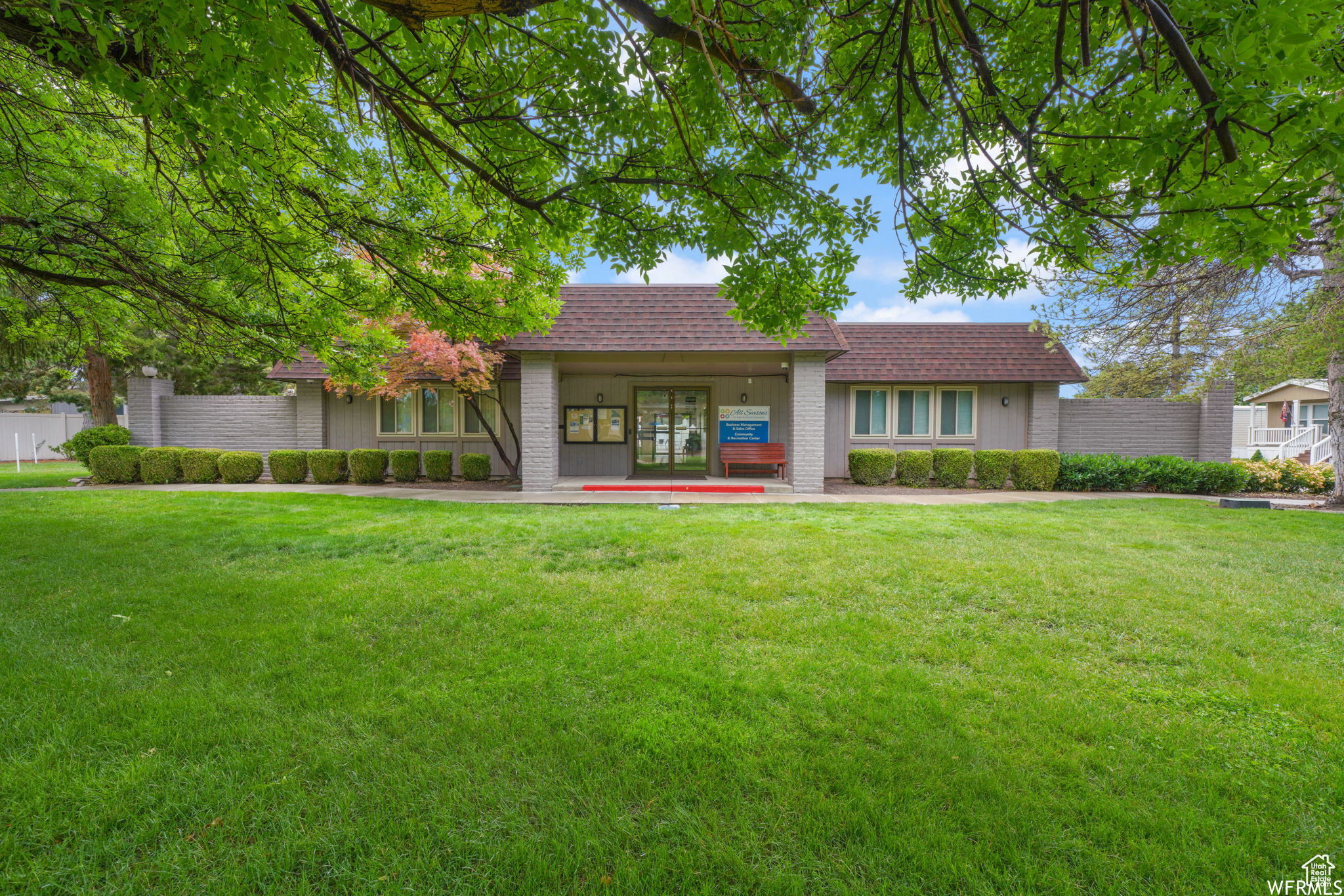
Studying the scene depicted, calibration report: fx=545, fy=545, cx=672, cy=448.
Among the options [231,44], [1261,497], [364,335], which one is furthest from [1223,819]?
[1261,497]

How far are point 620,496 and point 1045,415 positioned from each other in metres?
11.0

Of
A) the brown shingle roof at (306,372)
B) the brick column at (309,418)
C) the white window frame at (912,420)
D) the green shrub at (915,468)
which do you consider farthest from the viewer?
the white window frame at (912,420)

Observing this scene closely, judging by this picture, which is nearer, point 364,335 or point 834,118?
point 834,118

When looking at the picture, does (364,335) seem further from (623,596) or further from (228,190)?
A: (623,596)

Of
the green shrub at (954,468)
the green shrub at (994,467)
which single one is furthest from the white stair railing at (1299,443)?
the green shrub at (954,468)

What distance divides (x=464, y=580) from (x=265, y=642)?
1.60m

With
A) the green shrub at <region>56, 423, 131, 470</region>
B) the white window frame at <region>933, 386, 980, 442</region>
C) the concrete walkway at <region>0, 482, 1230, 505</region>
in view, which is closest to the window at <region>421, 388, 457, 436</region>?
the concrete walkway at <region>0, 482, 1230, 505</region>

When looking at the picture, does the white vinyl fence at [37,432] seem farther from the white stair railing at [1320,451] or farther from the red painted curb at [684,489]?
the white stair railing at [1320,451]

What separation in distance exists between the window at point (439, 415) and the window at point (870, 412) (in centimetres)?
1063

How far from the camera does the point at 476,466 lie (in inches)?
521

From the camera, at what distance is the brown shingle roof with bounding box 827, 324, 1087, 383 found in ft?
45.0

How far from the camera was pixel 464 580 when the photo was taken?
4.95m

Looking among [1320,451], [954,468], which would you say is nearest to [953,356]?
[954,468]

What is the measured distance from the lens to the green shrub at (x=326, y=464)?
13.0 m
